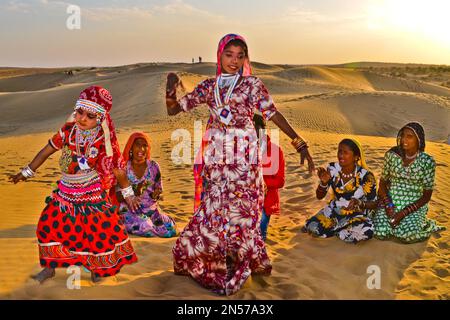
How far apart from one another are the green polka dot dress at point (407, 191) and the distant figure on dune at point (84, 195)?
3363 millimetres

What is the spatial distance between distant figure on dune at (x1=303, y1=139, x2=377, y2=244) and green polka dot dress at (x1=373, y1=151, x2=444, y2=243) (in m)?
0.22

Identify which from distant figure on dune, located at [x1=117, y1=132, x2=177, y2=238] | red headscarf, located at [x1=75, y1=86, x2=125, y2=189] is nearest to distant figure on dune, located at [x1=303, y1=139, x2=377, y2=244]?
A: distant figure on dune, located at [x1=117, y1=132, x2=177, y2=238]

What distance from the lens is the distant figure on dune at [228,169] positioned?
4.14m

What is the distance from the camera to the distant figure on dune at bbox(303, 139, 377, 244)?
569 cm

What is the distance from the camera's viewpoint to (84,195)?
404 centimetres

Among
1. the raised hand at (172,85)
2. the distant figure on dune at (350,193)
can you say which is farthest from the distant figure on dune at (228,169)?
the distant figure on dune at (350,193)

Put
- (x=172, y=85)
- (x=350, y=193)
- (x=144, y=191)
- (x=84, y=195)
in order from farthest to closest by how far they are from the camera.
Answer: (x=144, y=191) < (x=350, y=193) < (x=172, y=85) < (x=84, y=195)

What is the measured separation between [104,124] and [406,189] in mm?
3912

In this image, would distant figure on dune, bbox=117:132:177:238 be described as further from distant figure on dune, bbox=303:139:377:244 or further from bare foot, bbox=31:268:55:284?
distant figure on dune, bbox=303:139:377:244

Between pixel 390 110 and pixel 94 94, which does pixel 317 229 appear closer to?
pixel 94 94

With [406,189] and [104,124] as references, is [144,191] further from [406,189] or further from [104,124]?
[406,189]

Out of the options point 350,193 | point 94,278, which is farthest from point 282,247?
point 94,278

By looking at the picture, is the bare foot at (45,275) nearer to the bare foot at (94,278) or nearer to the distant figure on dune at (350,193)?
the bare foot at (94,278)
